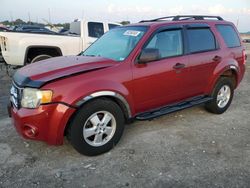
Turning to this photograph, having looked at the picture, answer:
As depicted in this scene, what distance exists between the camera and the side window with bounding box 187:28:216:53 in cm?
462

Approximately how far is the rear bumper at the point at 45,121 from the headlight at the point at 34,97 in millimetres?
61

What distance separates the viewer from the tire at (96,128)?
3.41m

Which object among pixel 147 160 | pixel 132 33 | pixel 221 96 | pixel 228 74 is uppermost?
pixel 132 33

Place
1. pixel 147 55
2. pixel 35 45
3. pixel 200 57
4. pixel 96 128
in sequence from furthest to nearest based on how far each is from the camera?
pixel 35 45 → pixel 200 57 → pixel 147 55 → pixel 96 128

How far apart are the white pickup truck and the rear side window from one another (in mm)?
4982

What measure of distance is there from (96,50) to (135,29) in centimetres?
76

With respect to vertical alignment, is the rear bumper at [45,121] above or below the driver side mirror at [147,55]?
below

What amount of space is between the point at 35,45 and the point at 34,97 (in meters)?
5.12

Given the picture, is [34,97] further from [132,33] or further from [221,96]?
[221,96]

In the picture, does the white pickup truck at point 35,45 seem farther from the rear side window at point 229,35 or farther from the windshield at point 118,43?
the rear side window at point 229,35

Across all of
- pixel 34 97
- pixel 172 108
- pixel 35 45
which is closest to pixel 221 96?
pixel 172 108

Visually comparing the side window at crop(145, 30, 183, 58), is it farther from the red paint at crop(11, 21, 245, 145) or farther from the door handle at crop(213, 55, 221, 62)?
the door handle at crop(213, 55, 221, 62)

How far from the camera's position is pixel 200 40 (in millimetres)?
4785

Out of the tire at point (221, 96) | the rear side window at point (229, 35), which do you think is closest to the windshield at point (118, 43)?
the rear side window at point (229, 35)
